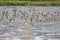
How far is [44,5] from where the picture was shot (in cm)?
926

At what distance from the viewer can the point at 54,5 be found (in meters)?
9.38

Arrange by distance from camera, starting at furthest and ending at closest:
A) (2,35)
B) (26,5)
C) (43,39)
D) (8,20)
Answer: (26,5), (8,20), (2,35), (43,39)

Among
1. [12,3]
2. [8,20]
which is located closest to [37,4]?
[12,3]

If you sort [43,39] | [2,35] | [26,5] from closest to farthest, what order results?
[43,39]
[2,35]
[26,5]

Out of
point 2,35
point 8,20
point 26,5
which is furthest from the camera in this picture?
point 26,5

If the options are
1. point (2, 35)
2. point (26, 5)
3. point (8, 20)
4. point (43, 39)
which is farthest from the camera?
point (26, 5)

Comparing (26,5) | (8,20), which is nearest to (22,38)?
(8,20)

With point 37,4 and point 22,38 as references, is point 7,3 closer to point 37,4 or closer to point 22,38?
point 37,4

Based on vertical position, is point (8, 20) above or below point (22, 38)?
below

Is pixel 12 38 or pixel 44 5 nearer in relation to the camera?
pixel 12 38

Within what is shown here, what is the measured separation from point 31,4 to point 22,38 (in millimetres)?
6362

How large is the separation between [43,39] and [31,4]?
6.44 metres

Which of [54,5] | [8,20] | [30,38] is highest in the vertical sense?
[30,38]

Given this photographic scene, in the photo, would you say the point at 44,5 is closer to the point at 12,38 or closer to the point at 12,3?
the point at 12,3
